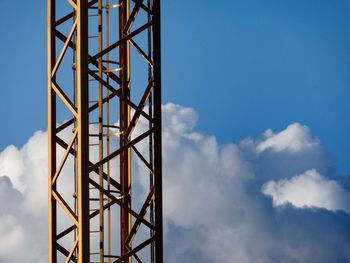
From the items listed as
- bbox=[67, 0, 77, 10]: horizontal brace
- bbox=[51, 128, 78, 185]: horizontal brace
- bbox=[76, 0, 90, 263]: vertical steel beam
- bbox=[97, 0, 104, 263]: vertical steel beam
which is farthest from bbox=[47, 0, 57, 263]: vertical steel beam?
bbox=[76, 0, 90, 263]: vertical steel beam

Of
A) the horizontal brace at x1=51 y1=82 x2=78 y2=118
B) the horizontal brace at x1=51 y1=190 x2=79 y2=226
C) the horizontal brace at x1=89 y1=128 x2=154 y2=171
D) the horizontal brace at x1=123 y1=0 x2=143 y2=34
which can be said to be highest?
the horizontal brace at x1=123 y1=0 x2=143 y2=34

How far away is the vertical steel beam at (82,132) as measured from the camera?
12.7 metres

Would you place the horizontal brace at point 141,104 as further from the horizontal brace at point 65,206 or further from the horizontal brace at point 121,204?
the horizontal brace at point 65,206

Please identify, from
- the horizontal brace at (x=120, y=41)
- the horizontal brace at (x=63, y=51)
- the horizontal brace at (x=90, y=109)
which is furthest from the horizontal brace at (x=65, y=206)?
the horizontal brace at (x=120, y=41)

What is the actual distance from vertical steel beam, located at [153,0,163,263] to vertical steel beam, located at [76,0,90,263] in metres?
1.73

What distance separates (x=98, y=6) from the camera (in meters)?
14.3

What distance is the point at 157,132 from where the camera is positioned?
14.1 m

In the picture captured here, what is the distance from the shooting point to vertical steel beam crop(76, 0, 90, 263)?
12680mm

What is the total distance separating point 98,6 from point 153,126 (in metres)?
2.41

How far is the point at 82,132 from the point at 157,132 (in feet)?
6.14

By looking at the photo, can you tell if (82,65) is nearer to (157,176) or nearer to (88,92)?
(88,92)

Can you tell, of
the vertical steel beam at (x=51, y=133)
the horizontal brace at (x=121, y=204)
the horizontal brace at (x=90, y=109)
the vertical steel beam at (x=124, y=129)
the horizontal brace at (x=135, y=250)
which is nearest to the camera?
the horizontal brace at (x=121, y=204)

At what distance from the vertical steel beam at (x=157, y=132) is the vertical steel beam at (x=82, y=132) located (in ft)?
5.68

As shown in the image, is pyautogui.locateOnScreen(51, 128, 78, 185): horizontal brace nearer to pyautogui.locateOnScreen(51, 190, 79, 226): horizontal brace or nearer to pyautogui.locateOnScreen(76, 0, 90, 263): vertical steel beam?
pyautogui.locateOnScreen(51, 190, 79, 226): horizontal brace
